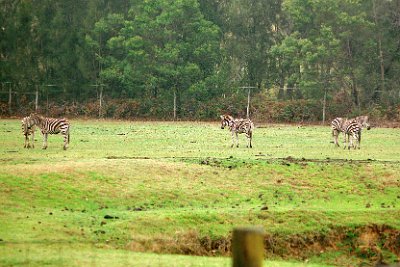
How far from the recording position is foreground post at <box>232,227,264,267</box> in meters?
7.22

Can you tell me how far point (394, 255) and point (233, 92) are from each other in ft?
162

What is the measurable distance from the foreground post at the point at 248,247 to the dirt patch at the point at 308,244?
11595 mm

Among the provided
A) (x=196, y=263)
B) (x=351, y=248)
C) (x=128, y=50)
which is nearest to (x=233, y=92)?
(x=128, y=50)

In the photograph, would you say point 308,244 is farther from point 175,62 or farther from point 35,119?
point 175,62

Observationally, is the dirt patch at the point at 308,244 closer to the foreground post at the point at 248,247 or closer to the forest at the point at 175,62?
the foreground post at the point at 248,247

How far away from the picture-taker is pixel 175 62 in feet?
221

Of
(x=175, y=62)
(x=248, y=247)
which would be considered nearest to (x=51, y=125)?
(x=248, y=247)

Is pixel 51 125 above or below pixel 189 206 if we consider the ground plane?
above

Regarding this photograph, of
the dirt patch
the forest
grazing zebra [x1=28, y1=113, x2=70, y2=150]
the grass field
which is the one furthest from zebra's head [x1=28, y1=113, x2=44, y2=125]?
the forest

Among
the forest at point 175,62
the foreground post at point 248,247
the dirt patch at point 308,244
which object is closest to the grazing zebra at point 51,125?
the dirt patch at point 308,244

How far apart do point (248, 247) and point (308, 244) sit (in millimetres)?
13821

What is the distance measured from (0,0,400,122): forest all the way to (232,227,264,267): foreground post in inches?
2276

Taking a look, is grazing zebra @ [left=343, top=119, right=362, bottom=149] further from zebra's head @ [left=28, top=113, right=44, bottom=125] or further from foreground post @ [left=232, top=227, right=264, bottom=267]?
foreground post @ [left=232, top=227, right=264, bottom=267]

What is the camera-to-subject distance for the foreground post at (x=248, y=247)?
23.7 ft
